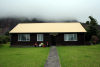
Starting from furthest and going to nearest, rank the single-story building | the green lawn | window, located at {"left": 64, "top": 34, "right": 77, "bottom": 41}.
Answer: window, located at {"left": 64, "top": 34, "right": 77, "bottom": 41} → the single-story building → the green lawn

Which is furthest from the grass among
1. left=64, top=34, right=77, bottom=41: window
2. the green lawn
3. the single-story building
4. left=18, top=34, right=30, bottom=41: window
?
left=64, top=34, right=77, bottom=41: window

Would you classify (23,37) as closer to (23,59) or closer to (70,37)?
(70,37)

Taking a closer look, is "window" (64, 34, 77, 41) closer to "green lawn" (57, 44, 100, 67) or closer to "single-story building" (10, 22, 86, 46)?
"single-story building" (10, 22, 86, 46)

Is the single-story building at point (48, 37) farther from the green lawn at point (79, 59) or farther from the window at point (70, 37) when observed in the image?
the green lawn at point (79, 59)

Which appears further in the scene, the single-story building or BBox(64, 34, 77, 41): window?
BBox(64, 34, 77, 41): window

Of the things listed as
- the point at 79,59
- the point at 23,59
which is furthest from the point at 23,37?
the point at 79,59

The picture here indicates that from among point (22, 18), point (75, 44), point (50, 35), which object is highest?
point (22, 18)

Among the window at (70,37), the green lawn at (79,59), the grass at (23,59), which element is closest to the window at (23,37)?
the window at (70,37)

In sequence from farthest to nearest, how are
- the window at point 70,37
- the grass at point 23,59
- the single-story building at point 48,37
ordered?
1. the window at point 70,37
2. the single-story building at point 48,37
3. the grass at point 23,59

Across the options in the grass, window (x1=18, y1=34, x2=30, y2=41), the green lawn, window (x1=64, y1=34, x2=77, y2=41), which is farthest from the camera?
window (x1=18, y1=34, x2=30, y2=41)

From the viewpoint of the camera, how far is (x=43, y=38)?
24562 millimetres

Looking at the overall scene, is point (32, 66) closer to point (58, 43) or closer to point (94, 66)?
point (94, 66)

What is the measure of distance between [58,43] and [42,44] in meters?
3.03

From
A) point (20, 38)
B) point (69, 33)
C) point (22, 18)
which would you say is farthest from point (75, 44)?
point (22, 18)
